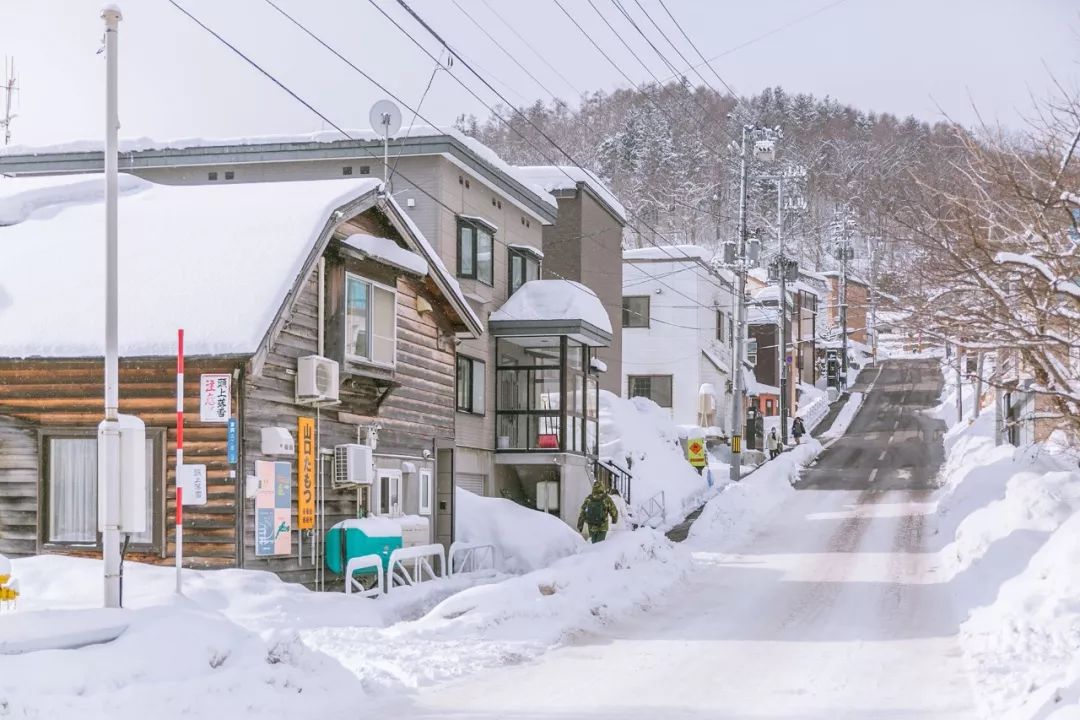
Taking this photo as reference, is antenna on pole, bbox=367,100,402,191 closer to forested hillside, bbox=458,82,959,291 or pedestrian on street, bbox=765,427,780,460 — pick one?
pedestrian on street, bbox=765,427,780,460

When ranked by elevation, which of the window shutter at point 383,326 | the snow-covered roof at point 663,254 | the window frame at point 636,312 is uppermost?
the snow-covered roof at point 663,254

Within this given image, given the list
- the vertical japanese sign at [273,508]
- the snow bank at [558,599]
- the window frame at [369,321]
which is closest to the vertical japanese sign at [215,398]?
the vertical japanese sign at [273,508]

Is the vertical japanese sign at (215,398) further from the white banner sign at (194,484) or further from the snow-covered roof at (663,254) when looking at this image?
the snow-covered roof at (663,254)

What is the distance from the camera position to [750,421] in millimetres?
54156

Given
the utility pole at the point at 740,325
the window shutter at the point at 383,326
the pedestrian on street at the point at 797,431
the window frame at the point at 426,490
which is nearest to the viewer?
the window shutter at the point at 383,326

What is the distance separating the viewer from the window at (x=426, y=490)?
2194cm

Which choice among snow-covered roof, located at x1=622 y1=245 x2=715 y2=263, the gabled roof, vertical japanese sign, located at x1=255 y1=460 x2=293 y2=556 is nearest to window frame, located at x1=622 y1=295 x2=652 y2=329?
snow-covered roof, located at x1=622 y1=245 x2=715 y2=263

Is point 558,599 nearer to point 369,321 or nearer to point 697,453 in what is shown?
point 369,321

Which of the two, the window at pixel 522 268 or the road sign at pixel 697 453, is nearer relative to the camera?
the window at pixel 522 268

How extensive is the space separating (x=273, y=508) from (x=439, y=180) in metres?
12.6

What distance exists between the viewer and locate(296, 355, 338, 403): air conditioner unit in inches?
674

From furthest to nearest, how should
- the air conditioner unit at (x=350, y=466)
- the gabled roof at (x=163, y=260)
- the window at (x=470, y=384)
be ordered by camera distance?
the window at (x=470, y=384)
the air conditioner unit at (x=350, y=466)
the gabled roof at (x=163, y=260)

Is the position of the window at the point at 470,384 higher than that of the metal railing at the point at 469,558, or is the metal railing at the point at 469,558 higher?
the window at the point at 470,384

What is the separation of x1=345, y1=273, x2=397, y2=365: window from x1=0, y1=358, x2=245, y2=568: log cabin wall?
3.37m
